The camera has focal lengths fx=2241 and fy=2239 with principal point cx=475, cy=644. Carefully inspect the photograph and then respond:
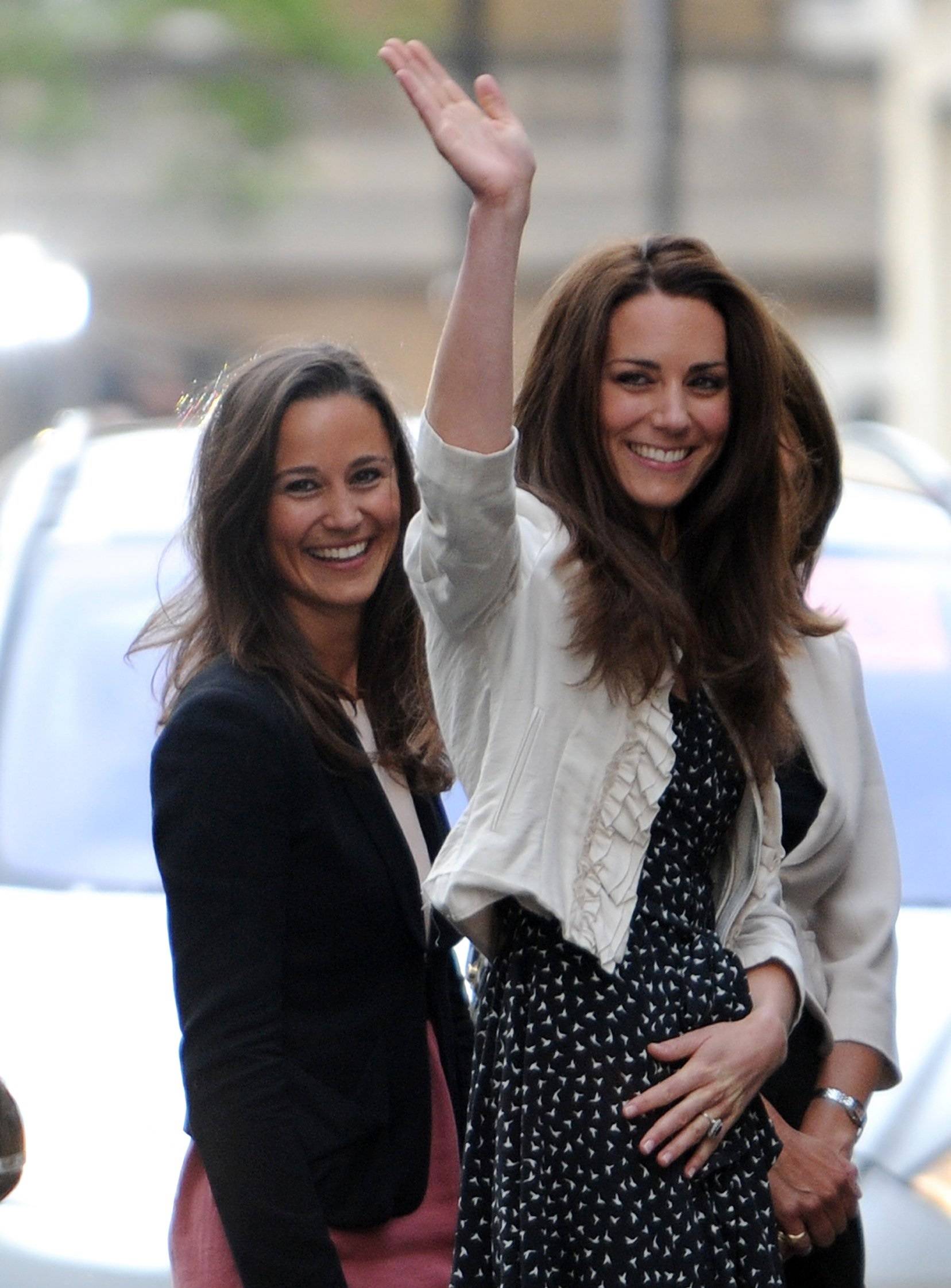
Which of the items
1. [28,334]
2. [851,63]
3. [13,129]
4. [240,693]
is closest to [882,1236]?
[240,693]

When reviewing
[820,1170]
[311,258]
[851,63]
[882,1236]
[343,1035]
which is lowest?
[882,1236]

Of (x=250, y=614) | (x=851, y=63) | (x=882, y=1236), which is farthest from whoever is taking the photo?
(x=851, y=63)

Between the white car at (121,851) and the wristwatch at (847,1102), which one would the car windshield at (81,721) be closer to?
the white car at (121,851)

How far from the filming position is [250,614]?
2320 millimetres

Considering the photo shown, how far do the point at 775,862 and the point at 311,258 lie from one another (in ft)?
69.0

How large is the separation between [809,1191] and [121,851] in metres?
1.63

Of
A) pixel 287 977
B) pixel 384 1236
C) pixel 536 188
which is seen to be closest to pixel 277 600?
pixel 287 977

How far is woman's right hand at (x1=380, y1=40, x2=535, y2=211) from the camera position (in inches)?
79.7

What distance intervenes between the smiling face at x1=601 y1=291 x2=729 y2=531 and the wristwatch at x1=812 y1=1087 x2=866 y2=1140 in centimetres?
68

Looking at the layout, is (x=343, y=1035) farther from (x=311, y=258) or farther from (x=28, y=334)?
(x=311, y=258)

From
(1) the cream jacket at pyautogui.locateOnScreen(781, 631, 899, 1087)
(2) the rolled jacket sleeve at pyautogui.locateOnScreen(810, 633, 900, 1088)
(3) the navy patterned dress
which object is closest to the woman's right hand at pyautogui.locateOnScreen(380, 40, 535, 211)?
(3) the navy patterned dress

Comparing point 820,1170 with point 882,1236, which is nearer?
point 820,1170

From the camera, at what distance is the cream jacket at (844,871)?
8.02 feet

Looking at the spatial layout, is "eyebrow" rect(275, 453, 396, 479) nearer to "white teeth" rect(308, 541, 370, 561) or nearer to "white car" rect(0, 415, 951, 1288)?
"white teeth" rect(308, 541, 370, 561)
